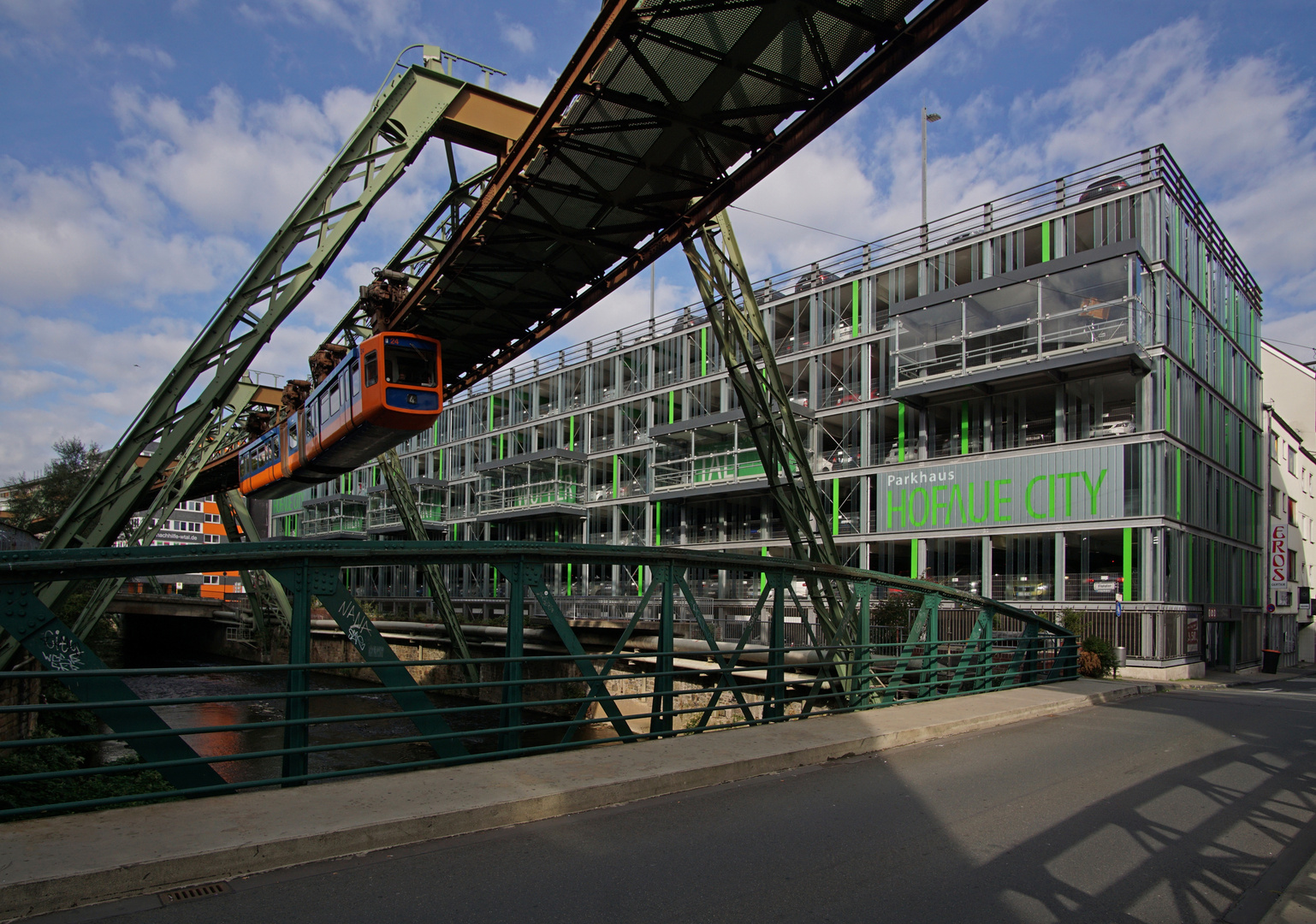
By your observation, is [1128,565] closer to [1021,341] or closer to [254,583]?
[1021,341]

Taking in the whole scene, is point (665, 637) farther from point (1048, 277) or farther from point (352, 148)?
point (1048, 277)

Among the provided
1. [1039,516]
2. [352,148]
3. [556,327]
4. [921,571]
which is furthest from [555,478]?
[352,148]

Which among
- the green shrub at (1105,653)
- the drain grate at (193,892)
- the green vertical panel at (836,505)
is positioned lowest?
the green shrub at (1105,653)

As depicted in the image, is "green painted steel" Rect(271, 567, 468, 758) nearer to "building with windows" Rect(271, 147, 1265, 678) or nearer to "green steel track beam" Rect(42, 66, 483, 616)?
"green steel track beam" Rect(42, 66, 483, 616)

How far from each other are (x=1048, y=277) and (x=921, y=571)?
12.0 meters

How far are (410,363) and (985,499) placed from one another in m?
23.9

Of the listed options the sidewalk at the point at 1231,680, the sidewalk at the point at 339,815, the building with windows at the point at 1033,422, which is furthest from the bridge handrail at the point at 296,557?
the building with windows at the point at 1033,422

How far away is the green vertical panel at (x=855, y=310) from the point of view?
39469 millimetres

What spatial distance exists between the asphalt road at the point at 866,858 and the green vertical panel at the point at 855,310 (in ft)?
106

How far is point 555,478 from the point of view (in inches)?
2055

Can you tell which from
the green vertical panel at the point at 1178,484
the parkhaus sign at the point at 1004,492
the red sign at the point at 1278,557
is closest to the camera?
the green vertical panel at the point at 1178,484

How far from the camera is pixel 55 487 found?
193ft

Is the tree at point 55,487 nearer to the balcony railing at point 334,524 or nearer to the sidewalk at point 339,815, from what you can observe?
the balcony railing at point 334,524

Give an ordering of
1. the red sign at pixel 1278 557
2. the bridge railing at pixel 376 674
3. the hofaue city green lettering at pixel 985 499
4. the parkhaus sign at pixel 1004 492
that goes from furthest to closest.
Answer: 1. the red sign at pixel 1278 557
2. the hofaue city green lettering at pixel 985 499
3. the parkhaus sign at pixel 1004 492
4. the bridge railing at pixel 376 674
